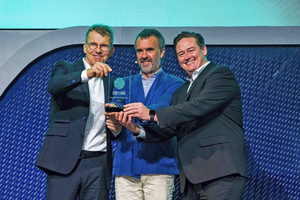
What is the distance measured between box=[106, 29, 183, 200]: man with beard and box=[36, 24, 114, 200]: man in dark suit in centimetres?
11

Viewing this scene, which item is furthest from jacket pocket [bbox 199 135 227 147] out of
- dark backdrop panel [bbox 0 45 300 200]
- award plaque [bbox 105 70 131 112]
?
dark backdrop panel [bbox 0 45 300 200]

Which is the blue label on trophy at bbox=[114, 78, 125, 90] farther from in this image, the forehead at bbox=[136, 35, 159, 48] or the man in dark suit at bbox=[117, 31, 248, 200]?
the forehead at bbox=[136, 35, 159, 48]

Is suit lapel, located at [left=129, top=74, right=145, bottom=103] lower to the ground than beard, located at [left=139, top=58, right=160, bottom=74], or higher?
lower

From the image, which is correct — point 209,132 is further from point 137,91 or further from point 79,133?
point 79,133

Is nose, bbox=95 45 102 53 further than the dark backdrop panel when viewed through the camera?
No

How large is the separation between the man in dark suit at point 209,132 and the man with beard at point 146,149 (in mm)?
176

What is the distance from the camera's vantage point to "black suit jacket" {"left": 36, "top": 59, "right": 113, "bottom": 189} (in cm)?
198

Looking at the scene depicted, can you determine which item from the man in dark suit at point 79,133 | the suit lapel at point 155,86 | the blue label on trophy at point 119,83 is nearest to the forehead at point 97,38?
the man in dark suit at point 79,133

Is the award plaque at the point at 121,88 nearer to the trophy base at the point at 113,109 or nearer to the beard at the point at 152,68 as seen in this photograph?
the trophy base at the point at 113,109

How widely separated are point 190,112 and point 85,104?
0.74 meters

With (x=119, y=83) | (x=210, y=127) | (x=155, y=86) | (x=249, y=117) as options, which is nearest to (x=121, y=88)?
(x=119, y=83)

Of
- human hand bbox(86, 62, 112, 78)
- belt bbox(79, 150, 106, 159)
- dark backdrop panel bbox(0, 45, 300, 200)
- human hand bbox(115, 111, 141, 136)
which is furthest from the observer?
dark backdrop panel bbox(0, 45, 300, 200)

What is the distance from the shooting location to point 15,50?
3041 millimetres

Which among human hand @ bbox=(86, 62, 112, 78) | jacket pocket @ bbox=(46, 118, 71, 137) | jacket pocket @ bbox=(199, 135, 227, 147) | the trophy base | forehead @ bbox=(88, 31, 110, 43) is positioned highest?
forehead @ bbox=(88, 31, 110, 43)
